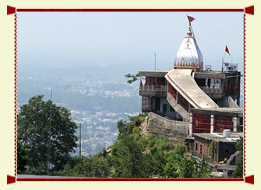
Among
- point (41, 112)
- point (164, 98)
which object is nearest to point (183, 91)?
point (164, 98)

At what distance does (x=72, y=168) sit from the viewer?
45.0m

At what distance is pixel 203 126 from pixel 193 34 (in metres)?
11.2

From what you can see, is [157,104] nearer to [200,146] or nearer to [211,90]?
[211,90]

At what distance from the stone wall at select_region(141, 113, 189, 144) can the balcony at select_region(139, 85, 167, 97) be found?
267 centimetres

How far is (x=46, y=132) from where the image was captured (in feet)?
152

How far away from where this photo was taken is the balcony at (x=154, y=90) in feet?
175

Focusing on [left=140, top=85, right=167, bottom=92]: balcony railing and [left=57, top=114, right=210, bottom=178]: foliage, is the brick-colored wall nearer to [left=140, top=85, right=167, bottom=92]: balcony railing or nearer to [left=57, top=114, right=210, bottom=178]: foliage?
[left=57, top=114, right=210, bottom=178]: foliage

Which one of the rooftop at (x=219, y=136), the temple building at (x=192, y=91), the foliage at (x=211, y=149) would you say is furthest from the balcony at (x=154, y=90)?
the foliage at (x=211, y=149)

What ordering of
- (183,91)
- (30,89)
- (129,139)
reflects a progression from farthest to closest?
1. (30,89)
2. (183,91)
3. (129,139)

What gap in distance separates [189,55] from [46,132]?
12.9m

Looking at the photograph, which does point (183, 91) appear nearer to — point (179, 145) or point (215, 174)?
point (179, 145)

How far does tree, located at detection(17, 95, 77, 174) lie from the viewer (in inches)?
1815

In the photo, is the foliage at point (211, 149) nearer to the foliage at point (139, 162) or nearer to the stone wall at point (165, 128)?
the foliage at point (139, 162)

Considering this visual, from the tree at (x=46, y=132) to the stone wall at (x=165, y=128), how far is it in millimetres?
5137
